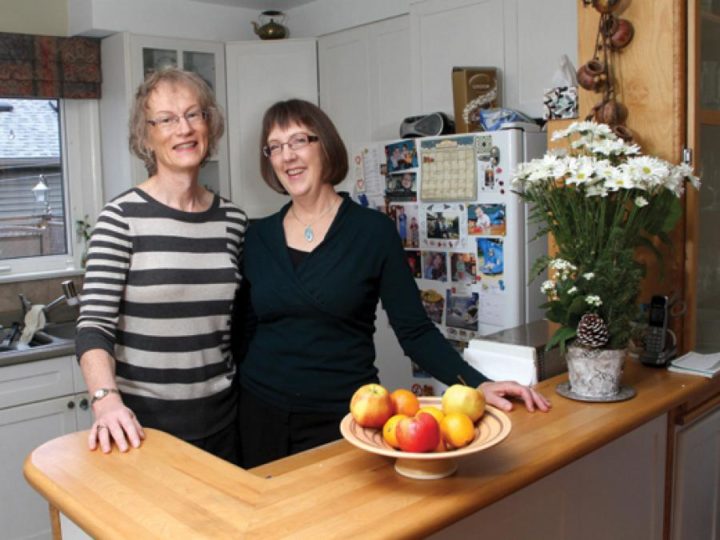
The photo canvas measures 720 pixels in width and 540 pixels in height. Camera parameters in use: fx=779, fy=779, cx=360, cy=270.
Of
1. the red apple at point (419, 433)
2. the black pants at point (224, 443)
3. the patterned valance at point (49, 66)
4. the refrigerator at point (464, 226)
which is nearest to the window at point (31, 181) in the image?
the patterned valance at point (49, 66)

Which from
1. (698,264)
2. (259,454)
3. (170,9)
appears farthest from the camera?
(170,9)

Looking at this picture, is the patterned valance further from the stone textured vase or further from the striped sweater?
the stone textured vase

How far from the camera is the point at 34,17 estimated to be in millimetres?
3477

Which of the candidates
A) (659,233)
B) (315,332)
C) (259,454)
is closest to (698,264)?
(659,233)

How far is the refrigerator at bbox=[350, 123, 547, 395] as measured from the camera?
2693mm

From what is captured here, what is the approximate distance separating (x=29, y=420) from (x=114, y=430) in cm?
177

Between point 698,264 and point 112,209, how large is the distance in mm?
1467

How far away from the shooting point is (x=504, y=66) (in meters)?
3.12

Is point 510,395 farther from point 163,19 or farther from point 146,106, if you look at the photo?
point 163,19

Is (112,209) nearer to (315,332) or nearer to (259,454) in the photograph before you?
(315,332)

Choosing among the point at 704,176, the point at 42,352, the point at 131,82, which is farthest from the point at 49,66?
the point at 704,176

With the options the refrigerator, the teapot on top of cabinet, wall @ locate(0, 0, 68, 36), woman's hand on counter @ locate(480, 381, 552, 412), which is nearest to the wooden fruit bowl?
woman's hand on counter @ locate(480, 381, 552, 412)

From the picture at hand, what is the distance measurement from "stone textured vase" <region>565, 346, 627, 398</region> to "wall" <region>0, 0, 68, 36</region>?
295cm

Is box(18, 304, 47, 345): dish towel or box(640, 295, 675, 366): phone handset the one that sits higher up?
box(640, 295, 675, 366): phone handset
